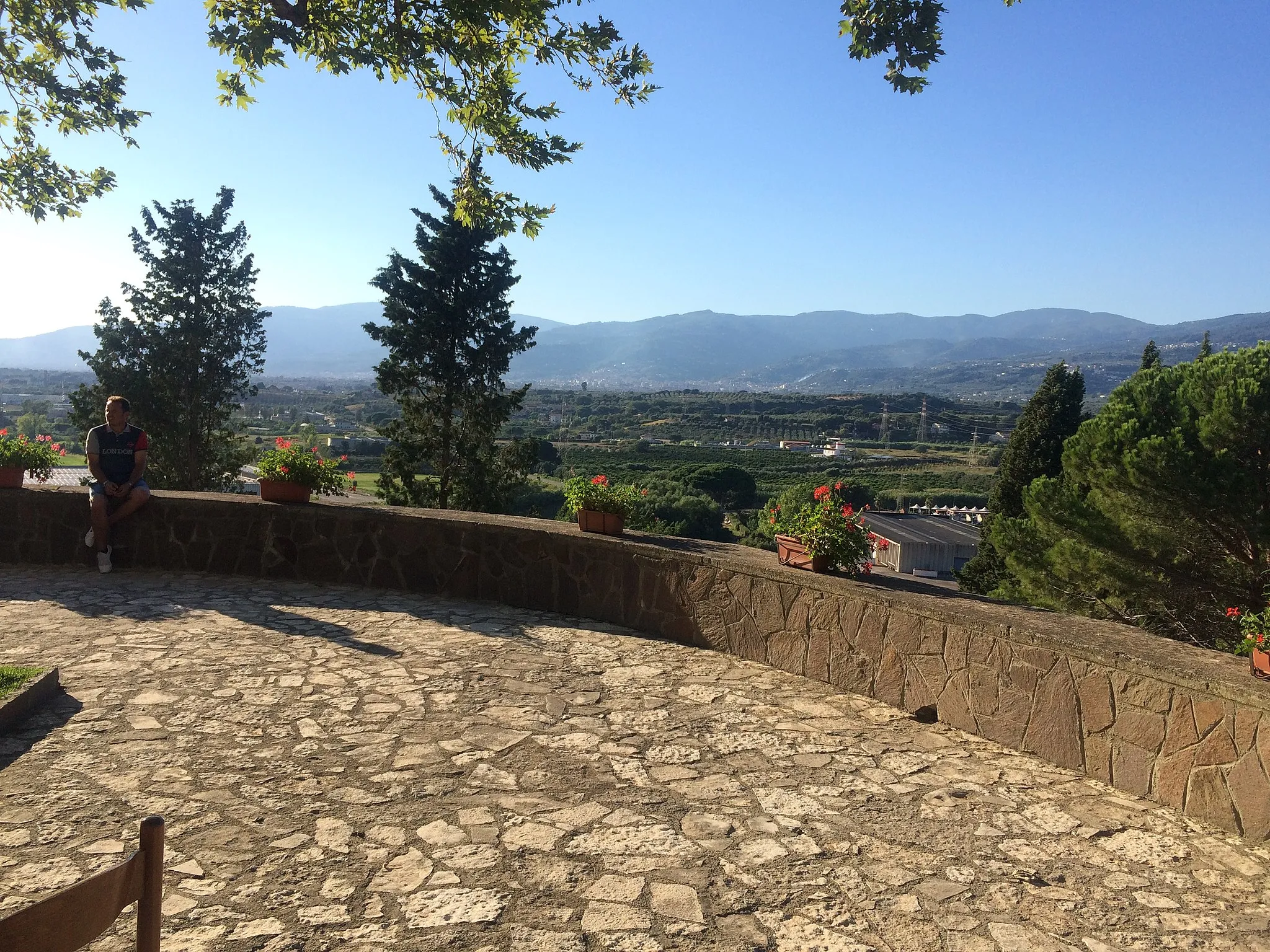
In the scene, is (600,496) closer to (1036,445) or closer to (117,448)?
(117,448)

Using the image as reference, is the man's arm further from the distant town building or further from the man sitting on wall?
the distant town building

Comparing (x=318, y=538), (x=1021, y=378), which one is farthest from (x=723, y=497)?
(x=1021, y=378)

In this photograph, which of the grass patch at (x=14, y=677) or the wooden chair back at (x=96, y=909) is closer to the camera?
the wooden chair back at (x=96, y=909)

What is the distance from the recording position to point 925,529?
5703 centimetres

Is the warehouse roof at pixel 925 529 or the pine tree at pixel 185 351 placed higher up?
the pine tree at pixel 185 351

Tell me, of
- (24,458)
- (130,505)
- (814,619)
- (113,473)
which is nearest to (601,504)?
(814,619)

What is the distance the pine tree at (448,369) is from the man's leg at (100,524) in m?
15.8

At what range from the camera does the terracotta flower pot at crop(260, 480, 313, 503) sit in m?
7.87

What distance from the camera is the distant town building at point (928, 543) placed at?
2064 inches

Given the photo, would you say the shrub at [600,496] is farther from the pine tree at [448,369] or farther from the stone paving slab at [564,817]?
the pine tree at [448,369]

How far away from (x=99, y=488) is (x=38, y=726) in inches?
160

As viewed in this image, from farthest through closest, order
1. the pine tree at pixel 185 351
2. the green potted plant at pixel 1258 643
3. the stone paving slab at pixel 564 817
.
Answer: the pine tree at pixel 185 351 < the green potted plant at pixel 1258 643 < the stone paving slab at pixel 564 817

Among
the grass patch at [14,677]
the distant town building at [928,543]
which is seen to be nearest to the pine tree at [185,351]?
the grass patch at [14,677]

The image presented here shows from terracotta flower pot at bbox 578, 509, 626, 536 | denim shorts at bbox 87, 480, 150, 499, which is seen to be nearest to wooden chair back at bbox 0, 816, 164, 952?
terracotta flower pot at bbox 578, 509, 626, 536
